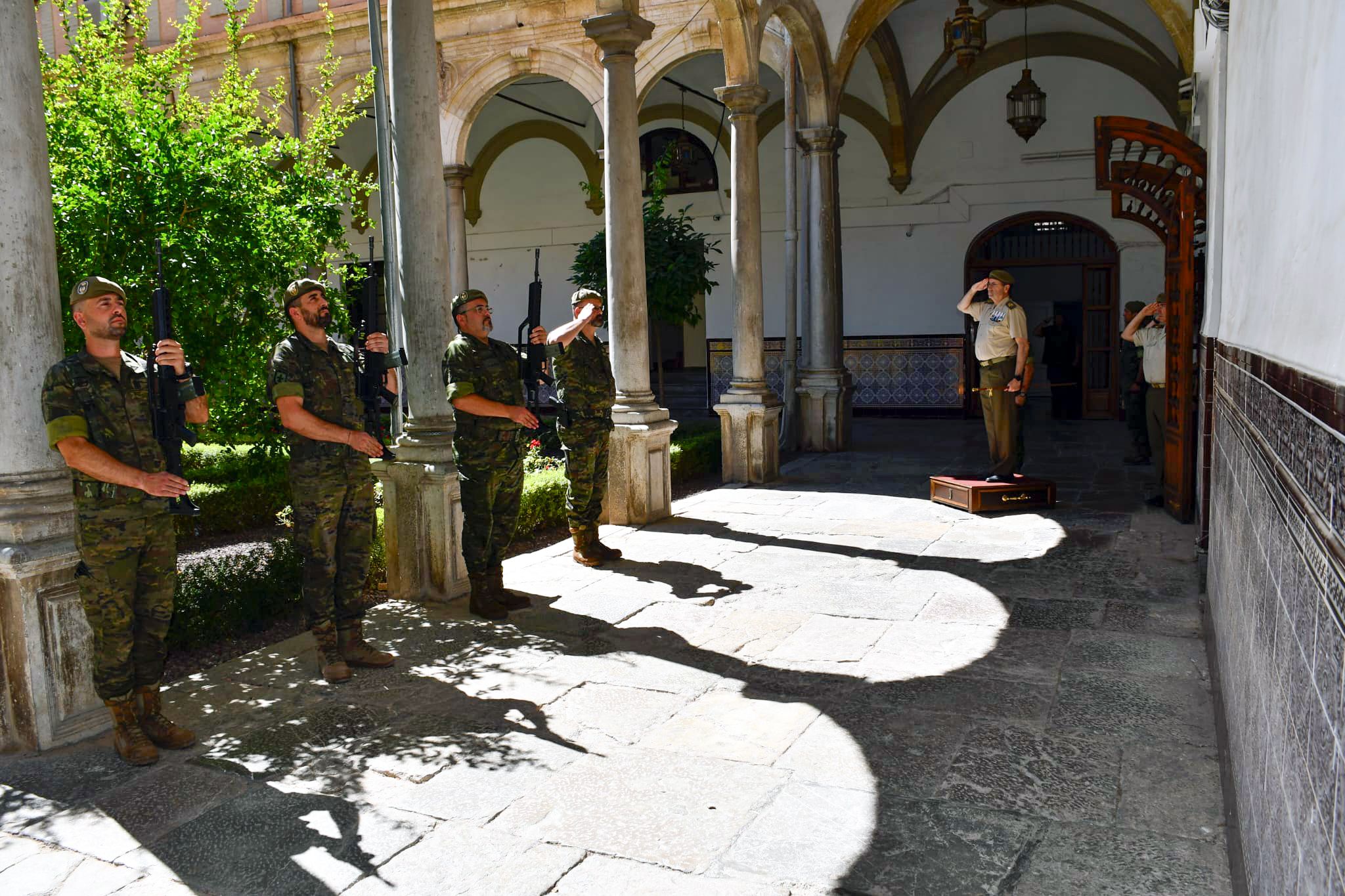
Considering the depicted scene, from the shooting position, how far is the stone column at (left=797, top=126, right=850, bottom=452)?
11.2m

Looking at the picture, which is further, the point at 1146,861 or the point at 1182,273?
the point at 1182,273

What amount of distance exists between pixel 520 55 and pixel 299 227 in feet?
23.7

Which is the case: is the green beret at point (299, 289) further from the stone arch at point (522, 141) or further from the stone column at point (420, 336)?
the stone arch at point (522, 141)

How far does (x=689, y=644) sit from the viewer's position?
473 cm

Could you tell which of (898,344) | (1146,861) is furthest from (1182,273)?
(898,344)

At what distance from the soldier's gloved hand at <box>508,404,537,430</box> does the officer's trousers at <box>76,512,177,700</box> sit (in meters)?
1.77

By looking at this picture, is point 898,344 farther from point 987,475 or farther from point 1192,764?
point 1192,764

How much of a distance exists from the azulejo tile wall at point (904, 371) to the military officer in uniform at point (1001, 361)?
682 cm


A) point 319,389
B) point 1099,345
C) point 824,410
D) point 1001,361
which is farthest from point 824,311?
point 319,389

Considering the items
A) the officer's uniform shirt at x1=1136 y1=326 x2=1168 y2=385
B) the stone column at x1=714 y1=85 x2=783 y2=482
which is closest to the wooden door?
the officer's uniform shirt at x1=1136 y1=326 x2=1168 y2=385

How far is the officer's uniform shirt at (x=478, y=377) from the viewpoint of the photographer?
5.10 meters

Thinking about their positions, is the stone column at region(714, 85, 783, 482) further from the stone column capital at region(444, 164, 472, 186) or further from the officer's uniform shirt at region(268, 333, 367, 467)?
the officer's uniform shirt at region(268, 333, 367, 467)

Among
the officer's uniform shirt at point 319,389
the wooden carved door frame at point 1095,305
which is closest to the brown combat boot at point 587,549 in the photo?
the officer's uniform shirt at point 319,389

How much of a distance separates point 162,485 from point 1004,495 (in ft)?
19.2
